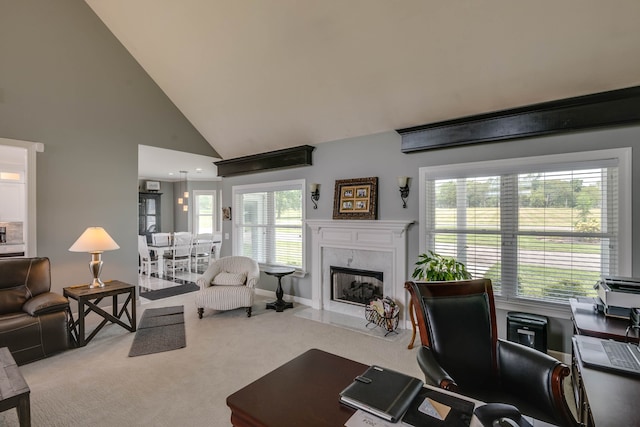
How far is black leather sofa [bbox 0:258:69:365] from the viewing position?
2975mm

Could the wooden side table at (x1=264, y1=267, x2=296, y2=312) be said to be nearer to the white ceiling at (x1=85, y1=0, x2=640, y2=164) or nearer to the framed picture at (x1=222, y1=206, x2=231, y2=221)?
the framed picture at (x1=222, y1=206, x2=231, y2=221)

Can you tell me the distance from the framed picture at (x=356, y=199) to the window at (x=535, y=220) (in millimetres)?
667

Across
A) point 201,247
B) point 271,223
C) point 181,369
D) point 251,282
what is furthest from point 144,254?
point 181,369

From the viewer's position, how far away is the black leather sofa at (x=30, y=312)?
2.97 m

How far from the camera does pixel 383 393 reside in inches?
48.6

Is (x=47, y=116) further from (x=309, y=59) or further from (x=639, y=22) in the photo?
(x=639, y=22)

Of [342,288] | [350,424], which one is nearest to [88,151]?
[342,288]

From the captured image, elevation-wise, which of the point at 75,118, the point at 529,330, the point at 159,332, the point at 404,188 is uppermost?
the point at 75,118

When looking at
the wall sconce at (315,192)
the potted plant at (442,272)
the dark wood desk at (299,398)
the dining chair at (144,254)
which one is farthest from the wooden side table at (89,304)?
the potted plant at (442,272)

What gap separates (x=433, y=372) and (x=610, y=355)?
34.7 inches

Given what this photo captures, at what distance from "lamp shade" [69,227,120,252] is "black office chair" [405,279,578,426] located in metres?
3.60

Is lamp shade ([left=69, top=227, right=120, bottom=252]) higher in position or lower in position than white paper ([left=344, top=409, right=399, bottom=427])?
Answer: higher

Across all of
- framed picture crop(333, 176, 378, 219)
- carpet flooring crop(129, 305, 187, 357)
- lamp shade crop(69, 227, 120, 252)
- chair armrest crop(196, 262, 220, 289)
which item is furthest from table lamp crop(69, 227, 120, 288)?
framed picture crop(333, 176, 378, 219)

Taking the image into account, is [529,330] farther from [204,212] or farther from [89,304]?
[204,212]
